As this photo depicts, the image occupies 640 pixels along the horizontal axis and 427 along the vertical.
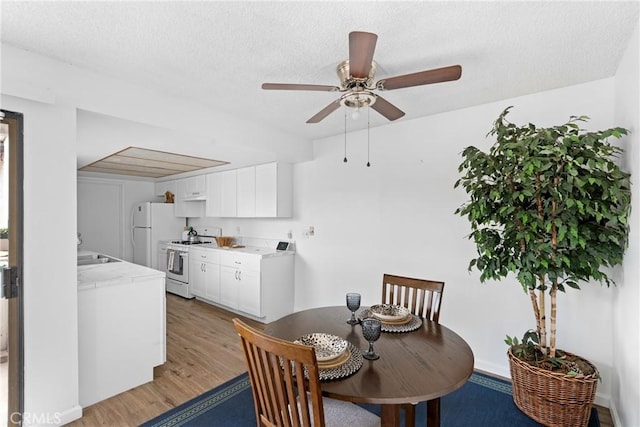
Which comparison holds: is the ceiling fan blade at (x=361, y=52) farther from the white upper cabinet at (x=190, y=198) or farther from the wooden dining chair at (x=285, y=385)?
the white upper cabinet at (x=190, y=198)

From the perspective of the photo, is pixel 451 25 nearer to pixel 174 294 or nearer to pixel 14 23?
pixel 14 23

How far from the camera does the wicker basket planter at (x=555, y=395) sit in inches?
74.1

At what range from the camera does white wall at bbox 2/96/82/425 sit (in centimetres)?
192

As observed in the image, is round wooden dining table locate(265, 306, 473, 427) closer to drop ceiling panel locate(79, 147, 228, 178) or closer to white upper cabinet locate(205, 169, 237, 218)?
drop ceiling panel locate(79, 147, 228, 178)

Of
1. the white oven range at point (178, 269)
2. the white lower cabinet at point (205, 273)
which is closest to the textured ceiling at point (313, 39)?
the white lower cabinet at point (205, 273)

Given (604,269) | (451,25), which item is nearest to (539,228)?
(604,269)

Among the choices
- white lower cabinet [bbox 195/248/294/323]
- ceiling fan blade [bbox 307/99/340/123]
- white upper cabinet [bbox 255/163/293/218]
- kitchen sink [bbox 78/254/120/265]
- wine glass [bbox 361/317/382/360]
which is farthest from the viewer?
white upper cabinet [bbox 255/163/293/218]

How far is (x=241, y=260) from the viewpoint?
165 inches

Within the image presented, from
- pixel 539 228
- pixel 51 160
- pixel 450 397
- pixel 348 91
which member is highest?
pixel 348 91

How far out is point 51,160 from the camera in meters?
2.00

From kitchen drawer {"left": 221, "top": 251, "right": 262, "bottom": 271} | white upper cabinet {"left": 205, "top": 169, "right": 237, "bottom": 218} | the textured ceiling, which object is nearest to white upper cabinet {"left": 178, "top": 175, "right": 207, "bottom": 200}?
white upper cabinet {"left": 205, "top": 169, "right": 237, "bottom": 218}

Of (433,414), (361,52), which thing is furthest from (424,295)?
(361,52)

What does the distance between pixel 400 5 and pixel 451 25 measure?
33 centimetres

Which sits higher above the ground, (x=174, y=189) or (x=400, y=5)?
(x=400, y=5)
